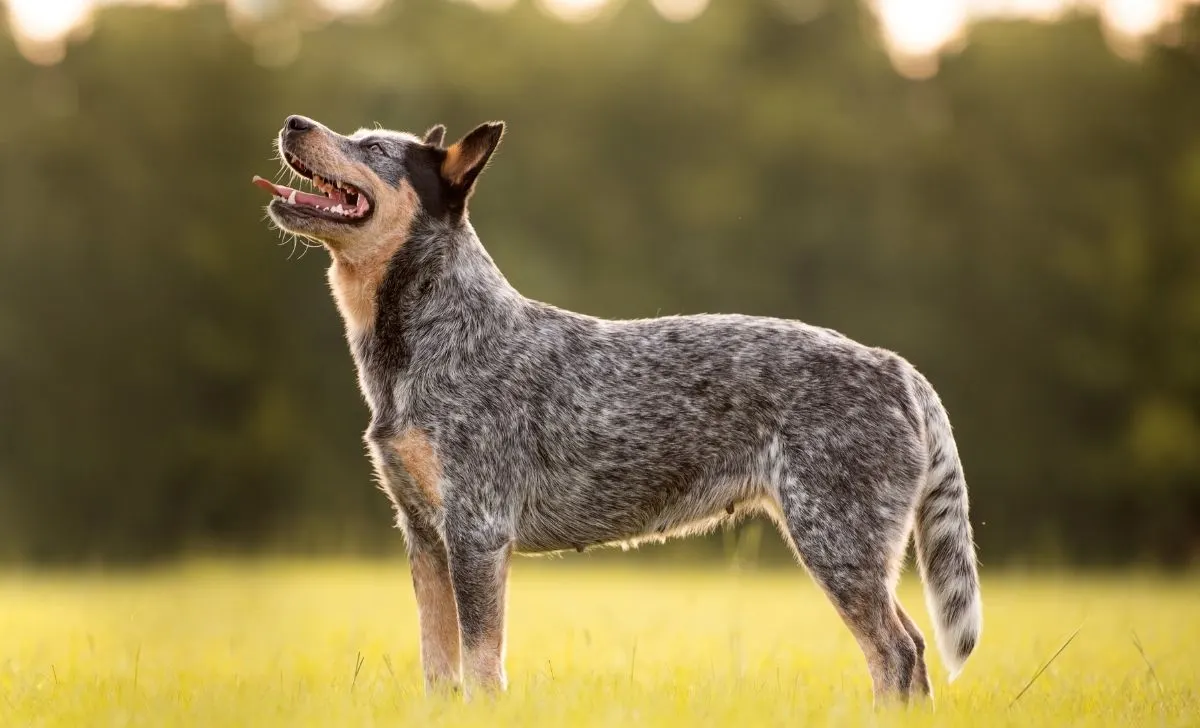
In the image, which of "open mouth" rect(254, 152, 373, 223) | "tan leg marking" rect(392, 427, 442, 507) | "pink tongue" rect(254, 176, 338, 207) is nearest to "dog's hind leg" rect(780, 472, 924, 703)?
"tan leg marking" rect(392, 427, 442, 507)

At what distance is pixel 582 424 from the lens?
20.9 ft

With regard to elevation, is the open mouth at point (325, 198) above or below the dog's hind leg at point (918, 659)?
above

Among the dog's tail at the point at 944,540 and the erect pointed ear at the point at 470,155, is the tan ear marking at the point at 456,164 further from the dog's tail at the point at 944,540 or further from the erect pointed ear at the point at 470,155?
the dog's tail at the point at 944,540

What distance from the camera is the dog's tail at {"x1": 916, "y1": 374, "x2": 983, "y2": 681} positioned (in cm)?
632

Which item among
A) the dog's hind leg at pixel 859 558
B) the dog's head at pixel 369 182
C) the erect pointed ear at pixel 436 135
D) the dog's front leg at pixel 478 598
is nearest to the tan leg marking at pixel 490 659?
the dog's front leg at pixel 478 598

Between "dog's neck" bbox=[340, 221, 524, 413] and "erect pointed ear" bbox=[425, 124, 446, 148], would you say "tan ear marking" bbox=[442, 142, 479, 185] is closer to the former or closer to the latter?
"dog's neck" bbox=[340, 221, 524, 413]

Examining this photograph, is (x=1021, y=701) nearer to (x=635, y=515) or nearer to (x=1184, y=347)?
(x=635, y=515)

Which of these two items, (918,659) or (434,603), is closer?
(918,659)

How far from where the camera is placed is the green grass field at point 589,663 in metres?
5.58

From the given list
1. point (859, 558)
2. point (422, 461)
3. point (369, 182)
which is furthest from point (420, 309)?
point (859, 558)

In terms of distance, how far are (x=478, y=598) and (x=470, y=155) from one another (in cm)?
228

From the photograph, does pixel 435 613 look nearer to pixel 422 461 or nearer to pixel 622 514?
pixel 422 461

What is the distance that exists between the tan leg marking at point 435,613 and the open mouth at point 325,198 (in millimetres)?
1813

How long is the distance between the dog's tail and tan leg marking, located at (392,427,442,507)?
8.21 feet
